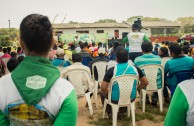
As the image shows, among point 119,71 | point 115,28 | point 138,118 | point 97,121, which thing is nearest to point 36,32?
point 119,71

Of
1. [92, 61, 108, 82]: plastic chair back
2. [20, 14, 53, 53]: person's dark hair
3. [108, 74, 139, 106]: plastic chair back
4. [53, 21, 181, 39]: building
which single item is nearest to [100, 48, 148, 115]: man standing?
[108, 74, 139, 106]: plastic chair back

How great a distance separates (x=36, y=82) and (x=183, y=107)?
2.77 ft

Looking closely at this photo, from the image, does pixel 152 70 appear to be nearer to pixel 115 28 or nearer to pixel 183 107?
pixel 183 107

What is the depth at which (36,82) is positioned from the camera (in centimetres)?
149

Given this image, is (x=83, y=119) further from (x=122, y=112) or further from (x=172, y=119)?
(x=172, y=119)

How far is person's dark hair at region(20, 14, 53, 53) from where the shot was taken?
1.48m

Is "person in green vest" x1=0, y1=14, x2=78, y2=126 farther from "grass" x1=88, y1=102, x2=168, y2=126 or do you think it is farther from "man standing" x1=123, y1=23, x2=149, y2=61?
"man standing" x1=123, y1=23, x2=149, y2=61

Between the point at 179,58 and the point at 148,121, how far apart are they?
4.66ft

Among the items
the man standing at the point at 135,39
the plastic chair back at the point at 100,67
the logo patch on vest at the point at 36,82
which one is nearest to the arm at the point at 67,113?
the logo patch on vest at the point at 36,82

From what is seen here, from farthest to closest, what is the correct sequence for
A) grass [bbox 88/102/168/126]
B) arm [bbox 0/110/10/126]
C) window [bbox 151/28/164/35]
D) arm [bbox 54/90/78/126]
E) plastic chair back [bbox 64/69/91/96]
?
window [bbox 151/28/164/35]
plastic chair back [bbox 64/69/91/96]
grass [bbox 88/102/168/126]
arm [bbox 0/110/10/126]
arm [bbox 54/90/78/126]

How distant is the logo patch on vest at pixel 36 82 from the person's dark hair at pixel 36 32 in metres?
0.17

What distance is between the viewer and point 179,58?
5332 millimetres

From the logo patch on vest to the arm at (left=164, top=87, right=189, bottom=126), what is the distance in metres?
0.76

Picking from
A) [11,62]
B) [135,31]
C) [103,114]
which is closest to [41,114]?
[11,62]
